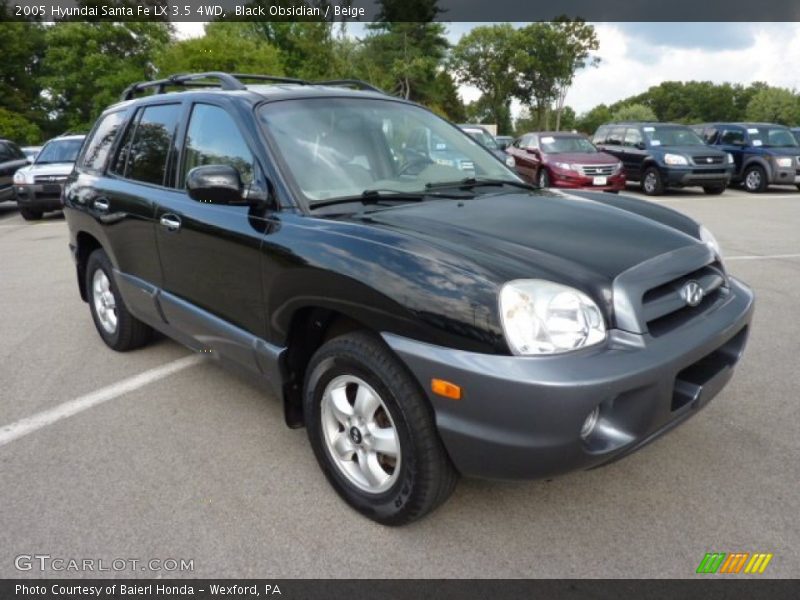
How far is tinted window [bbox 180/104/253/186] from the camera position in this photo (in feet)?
9.87

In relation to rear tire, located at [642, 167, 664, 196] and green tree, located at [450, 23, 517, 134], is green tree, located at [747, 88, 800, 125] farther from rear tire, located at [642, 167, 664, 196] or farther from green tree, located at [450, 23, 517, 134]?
rear tire, located at [642, 167, 664, 196]

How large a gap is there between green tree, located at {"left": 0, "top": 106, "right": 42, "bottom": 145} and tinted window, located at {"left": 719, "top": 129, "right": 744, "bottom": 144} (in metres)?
35.8

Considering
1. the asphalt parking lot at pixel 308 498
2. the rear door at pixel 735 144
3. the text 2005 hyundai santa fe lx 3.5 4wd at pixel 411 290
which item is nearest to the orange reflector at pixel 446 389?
the text 2005 hyundai santa fe lx 3.5 4wd at pixel 411 290

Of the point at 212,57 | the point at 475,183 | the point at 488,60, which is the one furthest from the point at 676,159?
the point at 488,60

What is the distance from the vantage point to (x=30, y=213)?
42.7ft

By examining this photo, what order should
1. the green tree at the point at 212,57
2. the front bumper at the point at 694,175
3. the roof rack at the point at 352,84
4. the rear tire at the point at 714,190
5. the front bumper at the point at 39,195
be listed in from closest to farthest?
the roof rack at the point at 352,84 < the front bumper at the point at 39,195 < the front bumper at the point at 694,175 < the rear tire at the point at 714,190 < the green tree at the point at 212,57

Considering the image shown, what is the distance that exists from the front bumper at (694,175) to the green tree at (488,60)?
46.0 m

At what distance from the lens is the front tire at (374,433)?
88.5 inches

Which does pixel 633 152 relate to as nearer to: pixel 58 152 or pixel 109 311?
pixel 58 152

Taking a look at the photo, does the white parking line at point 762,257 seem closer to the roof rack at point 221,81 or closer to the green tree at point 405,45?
the roof rack at point 221,81

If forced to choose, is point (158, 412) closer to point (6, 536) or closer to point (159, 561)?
A: point (6, 536)
